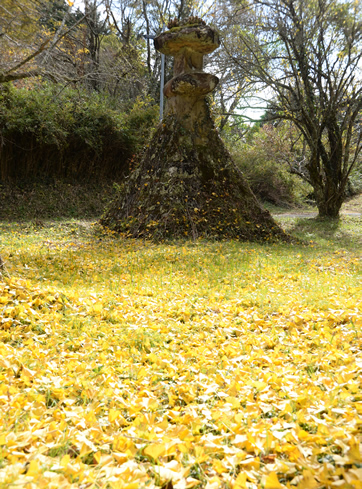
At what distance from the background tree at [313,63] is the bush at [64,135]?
4878mm

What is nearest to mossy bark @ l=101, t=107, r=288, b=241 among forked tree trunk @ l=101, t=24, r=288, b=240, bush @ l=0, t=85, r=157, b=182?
forked tree trunk @ l=101, t=24, r=288, b=240

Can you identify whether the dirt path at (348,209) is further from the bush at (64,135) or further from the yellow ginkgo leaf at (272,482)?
the yellow ginkgo leaf at (272,482)

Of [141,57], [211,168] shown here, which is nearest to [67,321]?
[211,168]

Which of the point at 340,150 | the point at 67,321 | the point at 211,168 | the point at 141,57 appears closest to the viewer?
the point at 67,321

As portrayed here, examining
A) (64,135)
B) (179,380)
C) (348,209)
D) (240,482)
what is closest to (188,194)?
(64,135)

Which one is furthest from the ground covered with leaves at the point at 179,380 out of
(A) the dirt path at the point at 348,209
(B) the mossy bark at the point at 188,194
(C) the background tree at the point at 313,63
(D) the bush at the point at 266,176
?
(D) the bush at the point at 266,176

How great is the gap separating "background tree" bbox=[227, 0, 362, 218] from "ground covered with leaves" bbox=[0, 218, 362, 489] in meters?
7.88

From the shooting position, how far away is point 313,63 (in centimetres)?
1150

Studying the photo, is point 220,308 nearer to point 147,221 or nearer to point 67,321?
point 67,321

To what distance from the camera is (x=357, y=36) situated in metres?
10.5

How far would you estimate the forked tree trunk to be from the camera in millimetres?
8508

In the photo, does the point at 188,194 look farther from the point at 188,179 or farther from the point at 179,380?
the point at 179,380

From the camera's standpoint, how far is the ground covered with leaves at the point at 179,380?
148 cm

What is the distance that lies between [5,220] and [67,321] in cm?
892
